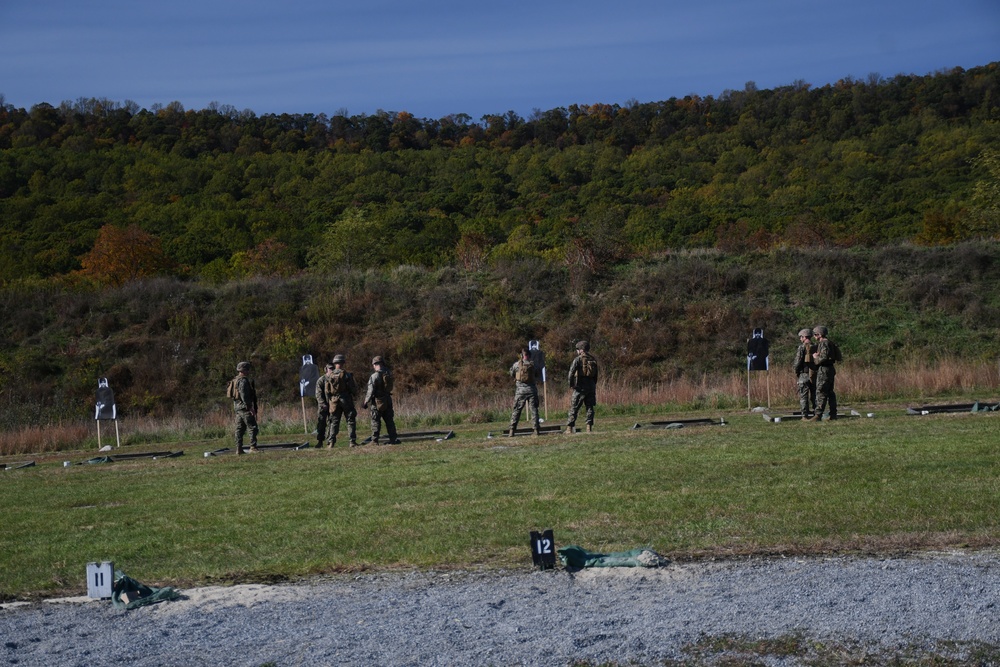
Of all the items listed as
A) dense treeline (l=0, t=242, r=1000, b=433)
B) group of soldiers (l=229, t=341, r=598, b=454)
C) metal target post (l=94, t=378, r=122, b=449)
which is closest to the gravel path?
group of soldiers (l=229, t=341, r=598, b=454)

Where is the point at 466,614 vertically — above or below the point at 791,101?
below

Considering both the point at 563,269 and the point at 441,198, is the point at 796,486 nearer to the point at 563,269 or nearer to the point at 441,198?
the point at 563,269

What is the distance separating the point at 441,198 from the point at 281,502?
68293 millimetres

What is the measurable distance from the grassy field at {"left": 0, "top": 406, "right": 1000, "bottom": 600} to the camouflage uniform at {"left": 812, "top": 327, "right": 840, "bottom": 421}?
157 cm

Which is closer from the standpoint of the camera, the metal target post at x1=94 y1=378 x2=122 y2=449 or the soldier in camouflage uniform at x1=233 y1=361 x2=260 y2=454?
the soldier in camouflage uniform at x1=233 y1=361 x2=260 y2=454

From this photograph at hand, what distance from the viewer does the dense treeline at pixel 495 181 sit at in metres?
63.5

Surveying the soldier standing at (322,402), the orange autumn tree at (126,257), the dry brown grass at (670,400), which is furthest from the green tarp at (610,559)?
the orange autumn tree at (126,257)

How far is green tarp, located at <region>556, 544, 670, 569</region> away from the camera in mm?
8656

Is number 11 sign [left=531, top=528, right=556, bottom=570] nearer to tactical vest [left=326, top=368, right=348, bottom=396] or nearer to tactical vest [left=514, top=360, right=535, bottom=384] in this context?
tactical vest [left=514, top=360, right=535, bottom=384]

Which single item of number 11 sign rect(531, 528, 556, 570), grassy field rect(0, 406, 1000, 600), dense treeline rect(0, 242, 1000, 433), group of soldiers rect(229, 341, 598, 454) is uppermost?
dense treeline rect(0, 242, 1000, 433)

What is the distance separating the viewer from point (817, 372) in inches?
856

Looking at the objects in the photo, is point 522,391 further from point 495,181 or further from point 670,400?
point 495,181

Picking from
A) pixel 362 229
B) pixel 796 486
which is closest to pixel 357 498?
pixel 796 486

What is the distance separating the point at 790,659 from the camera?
6.29 meters
